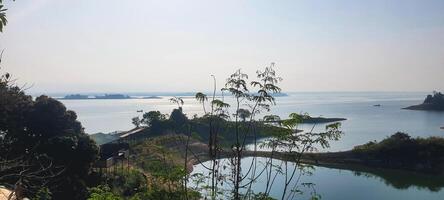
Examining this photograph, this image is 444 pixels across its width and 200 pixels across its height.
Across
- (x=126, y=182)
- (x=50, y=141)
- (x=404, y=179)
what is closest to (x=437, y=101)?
(x=404, y=179)

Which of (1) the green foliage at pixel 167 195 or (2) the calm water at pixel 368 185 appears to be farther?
(2) the calm water at pixel 368 185

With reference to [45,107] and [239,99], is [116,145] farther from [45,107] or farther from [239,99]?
[239,99]

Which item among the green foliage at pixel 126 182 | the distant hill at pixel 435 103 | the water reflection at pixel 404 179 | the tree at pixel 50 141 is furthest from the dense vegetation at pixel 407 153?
the distant hill at pixel 435 103

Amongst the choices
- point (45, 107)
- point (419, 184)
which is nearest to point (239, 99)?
point (45, 107)

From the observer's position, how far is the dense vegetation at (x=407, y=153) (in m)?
30.1

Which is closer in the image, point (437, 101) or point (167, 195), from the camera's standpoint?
point (167, 195)

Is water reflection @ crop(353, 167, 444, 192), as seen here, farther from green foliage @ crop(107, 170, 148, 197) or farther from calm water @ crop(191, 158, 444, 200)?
green foliage @ crop(107, 170, 148, 197)

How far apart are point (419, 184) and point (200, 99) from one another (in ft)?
80.5

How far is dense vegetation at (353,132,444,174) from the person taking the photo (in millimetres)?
30094

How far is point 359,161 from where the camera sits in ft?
106

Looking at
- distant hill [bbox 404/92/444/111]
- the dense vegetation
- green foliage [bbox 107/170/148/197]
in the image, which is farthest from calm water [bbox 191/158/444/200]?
distant hill [bbox 404/92/444/111]

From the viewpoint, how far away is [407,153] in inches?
1230

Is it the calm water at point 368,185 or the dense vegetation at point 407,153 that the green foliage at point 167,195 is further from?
the dense vegetation at point 407,153

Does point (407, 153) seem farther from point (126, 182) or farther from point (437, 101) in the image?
point (437, 101)
